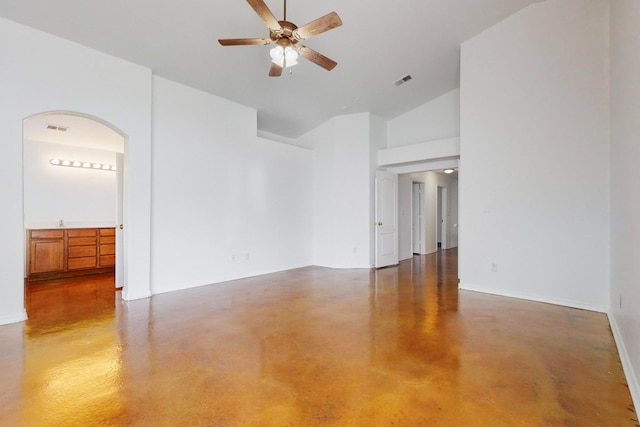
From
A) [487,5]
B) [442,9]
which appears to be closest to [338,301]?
[442,9]

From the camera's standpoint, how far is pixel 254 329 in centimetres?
299

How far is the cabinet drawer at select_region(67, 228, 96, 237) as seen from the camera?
17.6 feet

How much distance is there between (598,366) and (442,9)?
4243 millimetres

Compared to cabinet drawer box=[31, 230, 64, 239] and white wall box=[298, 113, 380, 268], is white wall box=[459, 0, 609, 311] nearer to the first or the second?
white wall box=[298, 113, 380, 268]

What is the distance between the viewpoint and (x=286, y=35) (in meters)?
2.76

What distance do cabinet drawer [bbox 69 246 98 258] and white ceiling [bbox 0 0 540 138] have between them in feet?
12.2

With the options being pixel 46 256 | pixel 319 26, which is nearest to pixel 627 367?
pixel 319 26

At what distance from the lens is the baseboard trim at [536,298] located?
11.9 ft

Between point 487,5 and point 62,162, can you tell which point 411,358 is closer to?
point 487,5

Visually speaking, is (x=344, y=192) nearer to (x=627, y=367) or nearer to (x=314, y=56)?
(x=314, y=56)

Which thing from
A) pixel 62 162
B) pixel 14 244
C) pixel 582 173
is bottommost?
pixel 14 244

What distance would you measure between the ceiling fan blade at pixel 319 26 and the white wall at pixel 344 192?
3831 millimetres

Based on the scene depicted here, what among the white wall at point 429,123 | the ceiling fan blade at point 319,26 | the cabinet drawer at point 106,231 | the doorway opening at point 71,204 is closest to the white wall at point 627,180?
the ceiling fan blade at point 319,26

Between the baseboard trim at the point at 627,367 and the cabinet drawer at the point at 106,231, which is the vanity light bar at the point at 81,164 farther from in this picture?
the baseboard trim at the point at 627,367
